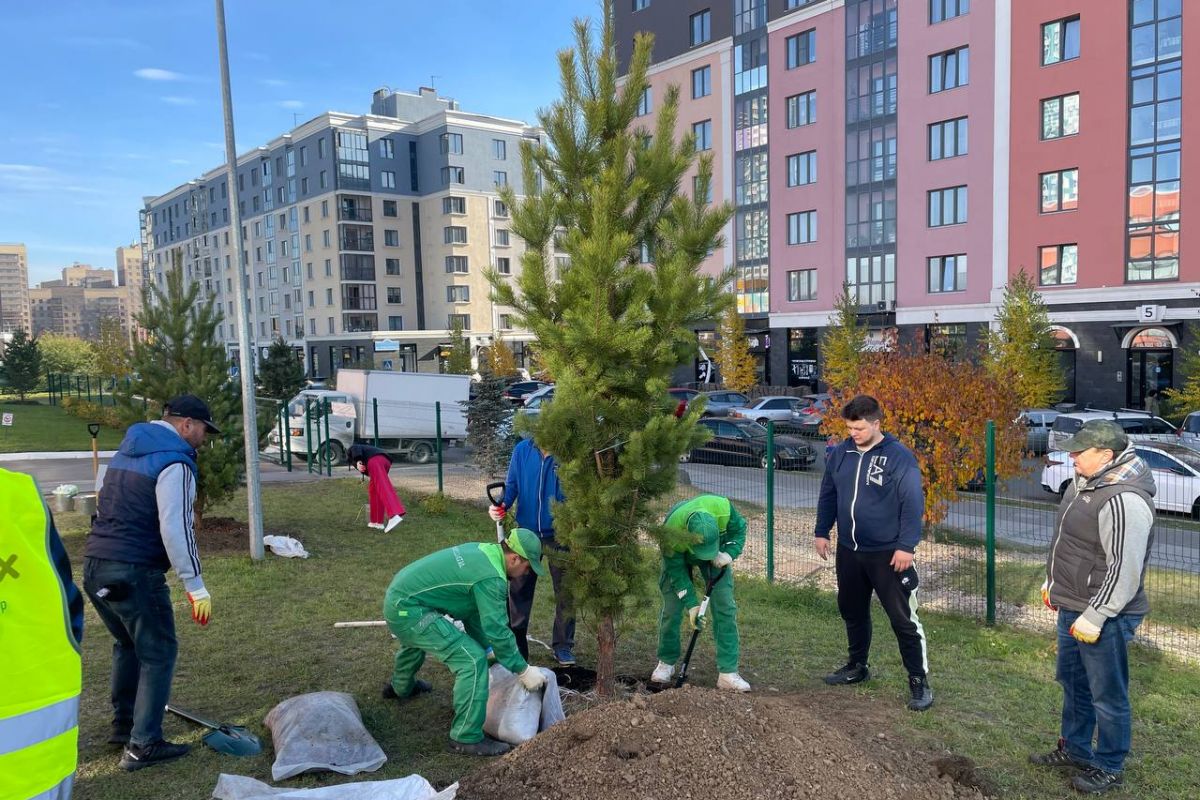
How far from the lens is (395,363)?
62812mm

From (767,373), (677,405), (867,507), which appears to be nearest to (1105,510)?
(867,507)

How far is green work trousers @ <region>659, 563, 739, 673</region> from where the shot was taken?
5758 mm

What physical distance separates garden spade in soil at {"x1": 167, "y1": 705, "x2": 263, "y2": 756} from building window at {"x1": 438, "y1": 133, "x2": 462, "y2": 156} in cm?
6179

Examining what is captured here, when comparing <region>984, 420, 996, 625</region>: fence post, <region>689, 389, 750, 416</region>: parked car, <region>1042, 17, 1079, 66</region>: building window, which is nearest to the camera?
<region>984, 420, 996, 625</region>: fence post

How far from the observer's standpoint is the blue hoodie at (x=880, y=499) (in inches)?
213

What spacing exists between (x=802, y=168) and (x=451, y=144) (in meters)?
31.1

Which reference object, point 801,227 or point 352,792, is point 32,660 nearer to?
point 352,792

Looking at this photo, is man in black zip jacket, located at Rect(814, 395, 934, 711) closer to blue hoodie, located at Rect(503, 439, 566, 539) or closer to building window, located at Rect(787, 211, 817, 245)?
blue hoodie, located at Rect(503, 439, 566, 539)

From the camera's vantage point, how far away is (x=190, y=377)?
1095 centimetres

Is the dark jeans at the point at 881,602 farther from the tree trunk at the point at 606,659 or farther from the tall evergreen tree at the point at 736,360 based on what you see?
the tall evergreen tree at the point at 736,360

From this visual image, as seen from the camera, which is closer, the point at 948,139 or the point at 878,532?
the point at 878,532

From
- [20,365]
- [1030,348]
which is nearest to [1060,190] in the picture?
[1030,348]

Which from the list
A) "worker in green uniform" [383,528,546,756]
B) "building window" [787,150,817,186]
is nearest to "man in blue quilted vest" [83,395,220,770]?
"worker in green uniform" [383,528,546,756]

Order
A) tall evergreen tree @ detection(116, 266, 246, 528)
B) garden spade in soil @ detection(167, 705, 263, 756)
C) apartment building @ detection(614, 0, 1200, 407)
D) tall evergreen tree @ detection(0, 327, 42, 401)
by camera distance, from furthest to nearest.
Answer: tall evergreen tree @ detection(0, 327, 42, 401) < apartment building @ detection(614, 0, 1200, 407) < tall evergreen tree @ detection(116, 266, 246, 528) < garden spade in soil @ detection(167, 705, 263, 756)
